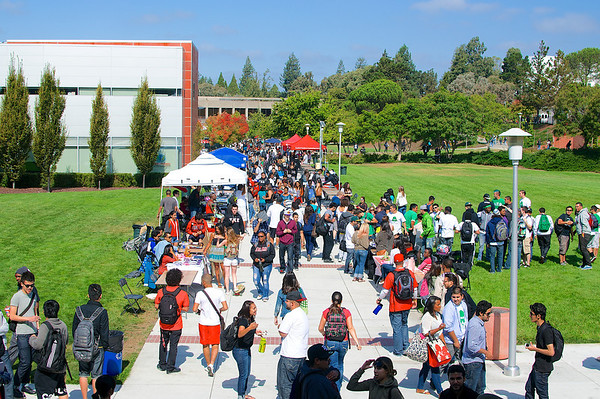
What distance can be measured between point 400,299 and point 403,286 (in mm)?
238

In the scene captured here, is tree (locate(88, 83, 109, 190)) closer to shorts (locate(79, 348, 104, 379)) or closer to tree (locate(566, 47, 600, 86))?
shorts (locate(79, 348, 104, 379))

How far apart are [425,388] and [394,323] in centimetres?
141

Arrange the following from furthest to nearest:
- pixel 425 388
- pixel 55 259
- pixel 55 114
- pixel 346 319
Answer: pixel 55 114 < pixel 55 259 < pixel 425 388 < pixel 346 319

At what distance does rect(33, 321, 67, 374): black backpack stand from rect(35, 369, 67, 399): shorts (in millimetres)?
87

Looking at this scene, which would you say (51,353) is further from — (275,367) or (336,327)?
(336,327)

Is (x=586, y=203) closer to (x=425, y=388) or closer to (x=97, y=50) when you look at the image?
(x=425, y=388)

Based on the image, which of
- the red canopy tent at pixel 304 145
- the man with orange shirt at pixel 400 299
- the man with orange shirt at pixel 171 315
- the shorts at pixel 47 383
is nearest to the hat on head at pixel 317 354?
the man with orange shirt at pixel 171 315

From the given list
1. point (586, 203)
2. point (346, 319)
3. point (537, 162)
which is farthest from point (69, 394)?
point (537, 162)

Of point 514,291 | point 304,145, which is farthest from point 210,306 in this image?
point 304,145

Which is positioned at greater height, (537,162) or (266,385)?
(537,162)

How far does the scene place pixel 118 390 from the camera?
9016 mm

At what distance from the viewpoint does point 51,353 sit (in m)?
7.82

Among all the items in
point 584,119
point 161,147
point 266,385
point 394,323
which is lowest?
point 266,385

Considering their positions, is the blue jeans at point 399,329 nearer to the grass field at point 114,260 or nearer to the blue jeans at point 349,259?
the grass field at point 114,260
